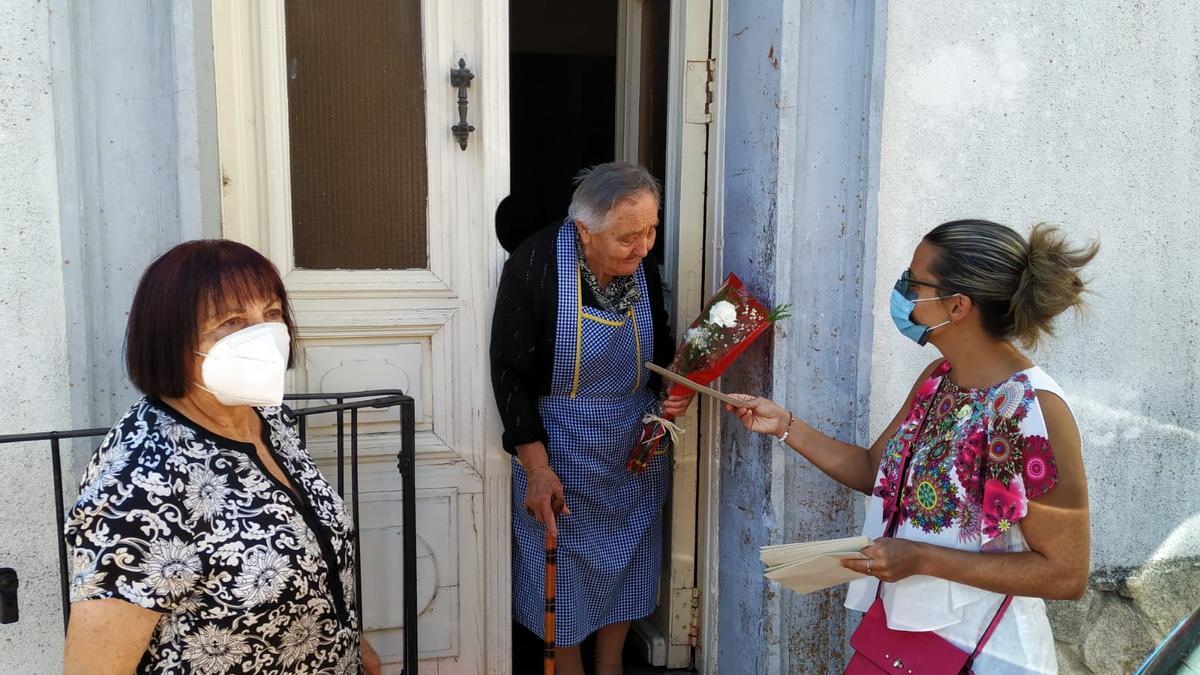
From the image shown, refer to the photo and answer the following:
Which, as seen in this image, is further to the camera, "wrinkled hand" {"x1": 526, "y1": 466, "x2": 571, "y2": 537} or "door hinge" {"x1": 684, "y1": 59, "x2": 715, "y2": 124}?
"door hinge" {"x1": 684, "y1": 59, "x2": 715, "y2": 124}

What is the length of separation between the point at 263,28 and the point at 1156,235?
3055 millimetres

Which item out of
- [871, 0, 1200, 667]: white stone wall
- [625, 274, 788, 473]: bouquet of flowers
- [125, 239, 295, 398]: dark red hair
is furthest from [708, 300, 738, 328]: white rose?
[125, 239, 295, 398]: dark red hair

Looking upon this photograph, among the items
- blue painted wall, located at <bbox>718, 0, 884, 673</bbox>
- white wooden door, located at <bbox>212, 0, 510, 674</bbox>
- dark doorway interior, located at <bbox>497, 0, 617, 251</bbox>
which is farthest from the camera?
dark doorway interior, located at <bbox>497, 0, 617, 251</bbox>

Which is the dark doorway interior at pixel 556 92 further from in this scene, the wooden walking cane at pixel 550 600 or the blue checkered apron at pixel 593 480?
the wooden walking cane at pixel 550 600

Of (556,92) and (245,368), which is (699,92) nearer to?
(245,368)

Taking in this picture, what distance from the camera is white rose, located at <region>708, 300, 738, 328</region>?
2.82 m

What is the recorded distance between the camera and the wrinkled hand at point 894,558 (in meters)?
1.92

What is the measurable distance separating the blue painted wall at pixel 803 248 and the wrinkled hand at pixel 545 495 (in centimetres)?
65

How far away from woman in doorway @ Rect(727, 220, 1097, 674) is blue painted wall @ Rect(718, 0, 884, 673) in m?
0.85

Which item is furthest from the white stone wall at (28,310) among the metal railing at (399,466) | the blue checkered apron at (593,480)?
the blue checkered apron at (593,480)

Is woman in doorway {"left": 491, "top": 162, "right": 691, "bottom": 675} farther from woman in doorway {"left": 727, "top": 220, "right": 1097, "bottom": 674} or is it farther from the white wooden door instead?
woman in doorway {"left": 727, "top": 220, "right": 1097, "bottom": 674}

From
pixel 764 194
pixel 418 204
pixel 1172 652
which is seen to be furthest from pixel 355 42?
pixel 1172 652

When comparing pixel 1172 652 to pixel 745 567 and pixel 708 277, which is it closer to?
pixel 745 567

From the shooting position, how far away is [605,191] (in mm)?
2783
